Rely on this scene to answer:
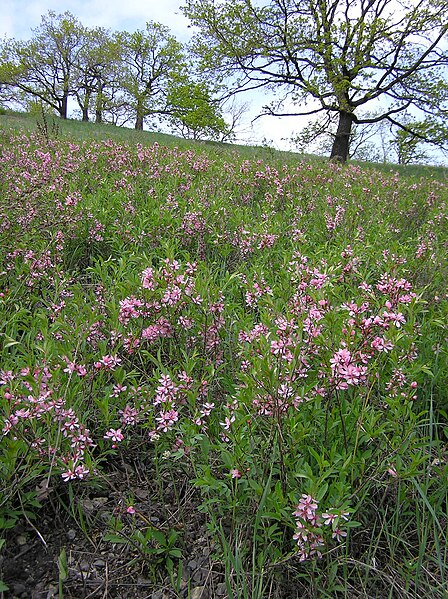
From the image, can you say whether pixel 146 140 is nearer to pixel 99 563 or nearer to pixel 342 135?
pixel 342 135

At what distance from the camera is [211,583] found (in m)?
1.92

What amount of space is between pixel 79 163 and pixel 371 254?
16.9 ft

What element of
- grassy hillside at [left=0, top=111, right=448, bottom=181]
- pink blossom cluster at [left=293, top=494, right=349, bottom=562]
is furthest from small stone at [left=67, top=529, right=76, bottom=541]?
grassy hillside at [left=0, top=111, right=448, bottom=181]

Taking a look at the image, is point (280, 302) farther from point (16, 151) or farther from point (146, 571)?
point (16, 151)

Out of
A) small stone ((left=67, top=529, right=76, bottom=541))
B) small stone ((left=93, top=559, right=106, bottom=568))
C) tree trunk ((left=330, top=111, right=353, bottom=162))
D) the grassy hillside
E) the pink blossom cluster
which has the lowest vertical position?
small stone ((left=93, top=559, right=106, bottom=568))

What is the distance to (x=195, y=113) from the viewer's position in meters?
28.6

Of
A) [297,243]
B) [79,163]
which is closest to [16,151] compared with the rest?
[79,163]

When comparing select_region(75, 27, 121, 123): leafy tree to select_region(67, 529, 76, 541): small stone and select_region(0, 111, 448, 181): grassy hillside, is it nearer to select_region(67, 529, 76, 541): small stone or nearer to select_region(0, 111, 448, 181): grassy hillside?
select_region(0, 111, 448, 181): grassy hillside

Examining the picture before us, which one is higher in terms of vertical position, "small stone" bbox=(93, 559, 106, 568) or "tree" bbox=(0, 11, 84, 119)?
"tree" bbox=(0, 11, 84, 119)

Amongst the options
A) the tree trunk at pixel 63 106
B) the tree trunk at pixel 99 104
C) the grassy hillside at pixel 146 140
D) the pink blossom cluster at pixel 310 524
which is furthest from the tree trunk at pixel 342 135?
the tree trunk at pixel 63 106

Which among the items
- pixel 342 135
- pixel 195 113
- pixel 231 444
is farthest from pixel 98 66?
pixel 231 444

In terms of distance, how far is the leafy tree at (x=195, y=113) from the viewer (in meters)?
20.3

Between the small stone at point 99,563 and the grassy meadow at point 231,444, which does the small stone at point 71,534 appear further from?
the small stone at point 99,563

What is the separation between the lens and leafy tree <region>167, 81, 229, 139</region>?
20266mm
